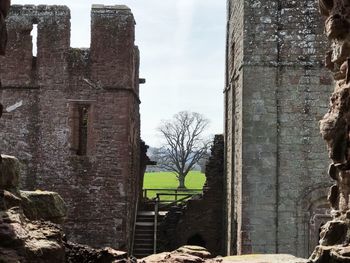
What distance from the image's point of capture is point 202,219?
1891cm

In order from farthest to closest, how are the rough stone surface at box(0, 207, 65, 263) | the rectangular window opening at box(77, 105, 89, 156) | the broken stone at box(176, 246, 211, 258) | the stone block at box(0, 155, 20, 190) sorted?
1. the rectangular window opening at box(77, 105, 89, 156)
2. the broken stone at box(176, 246, 211, 258)
3. the stone block at box(0, 155, 20, 190)
4. the rough stone surface at box(0, 207, 65, 263)

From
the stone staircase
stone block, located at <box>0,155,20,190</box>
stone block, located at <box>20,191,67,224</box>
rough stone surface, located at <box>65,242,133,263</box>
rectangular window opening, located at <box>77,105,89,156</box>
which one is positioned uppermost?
rectangular window opening, located at <box>77,105,89,156</box>

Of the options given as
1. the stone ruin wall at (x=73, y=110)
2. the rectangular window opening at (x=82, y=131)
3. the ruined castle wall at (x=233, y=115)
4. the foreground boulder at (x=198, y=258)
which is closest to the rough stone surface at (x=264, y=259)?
the foreground boulder at (x=198, y=258)

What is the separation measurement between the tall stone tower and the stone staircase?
195 inches

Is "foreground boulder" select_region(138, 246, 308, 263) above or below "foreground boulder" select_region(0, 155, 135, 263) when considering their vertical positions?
below

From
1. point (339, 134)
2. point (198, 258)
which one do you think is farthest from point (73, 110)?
point (339, 134)

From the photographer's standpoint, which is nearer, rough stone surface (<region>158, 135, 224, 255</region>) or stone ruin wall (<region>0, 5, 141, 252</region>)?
stone ruin wall (<region>0, 5, 141, 252</region>)

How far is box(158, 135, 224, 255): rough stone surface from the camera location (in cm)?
1872

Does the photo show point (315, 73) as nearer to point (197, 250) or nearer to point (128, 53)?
point (128, 53)

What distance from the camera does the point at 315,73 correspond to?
45.8 ft

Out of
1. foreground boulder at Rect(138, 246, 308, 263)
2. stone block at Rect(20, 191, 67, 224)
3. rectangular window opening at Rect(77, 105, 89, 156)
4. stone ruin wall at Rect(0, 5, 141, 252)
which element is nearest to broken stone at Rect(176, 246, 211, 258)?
foreground boulder at Rect(138, 246, 308, 263)

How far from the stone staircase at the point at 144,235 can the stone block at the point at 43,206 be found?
1132 cm

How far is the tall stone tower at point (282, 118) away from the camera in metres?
13.8

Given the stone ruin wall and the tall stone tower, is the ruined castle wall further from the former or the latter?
the stone ruin wall
